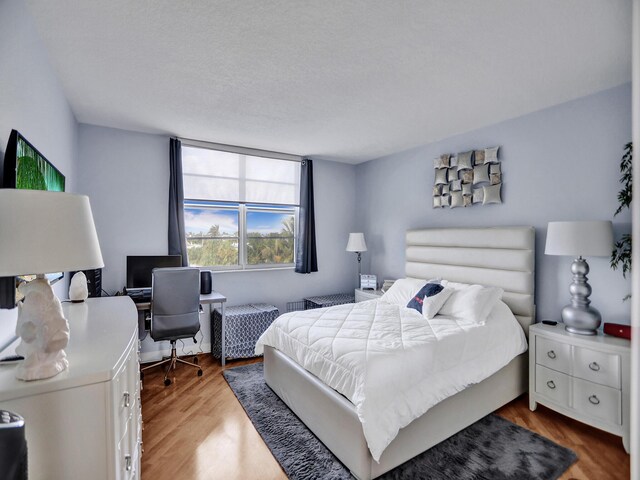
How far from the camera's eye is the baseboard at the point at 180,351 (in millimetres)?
3631

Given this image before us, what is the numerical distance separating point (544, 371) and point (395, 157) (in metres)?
3.07

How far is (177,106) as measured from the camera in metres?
2.88

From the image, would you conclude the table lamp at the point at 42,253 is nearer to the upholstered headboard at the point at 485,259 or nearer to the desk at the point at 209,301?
the desk at the point at 209,301

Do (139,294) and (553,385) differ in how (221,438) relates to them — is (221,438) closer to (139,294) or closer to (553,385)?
(139,294)

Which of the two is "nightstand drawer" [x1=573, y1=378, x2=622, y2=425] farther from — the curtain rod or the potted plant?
the curtain rod

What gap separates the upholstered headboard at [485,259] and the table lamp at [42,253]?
3.25 meters

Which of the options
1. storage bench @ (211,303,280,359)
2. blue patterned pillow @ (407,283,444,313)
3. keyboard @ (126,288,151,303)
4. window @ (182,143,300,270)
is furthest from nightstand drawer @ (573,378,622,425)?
keyboard @ (126,288,151,303)

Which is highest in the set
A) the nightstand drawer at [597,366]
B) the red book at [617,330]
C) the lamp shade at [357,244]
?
the lamp shade at [357,244]

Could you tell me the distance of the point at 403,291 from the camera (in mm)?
3604

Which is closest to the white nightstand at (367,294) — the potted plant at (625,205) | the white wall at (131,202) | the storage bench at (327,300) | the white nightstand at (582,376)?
the storage bench at (327,300)

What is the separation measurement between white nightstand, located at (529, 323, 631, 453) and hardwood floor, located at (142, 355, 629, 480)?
13 cm

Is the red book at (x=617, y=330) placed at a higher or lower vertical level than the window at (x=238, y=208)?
lower

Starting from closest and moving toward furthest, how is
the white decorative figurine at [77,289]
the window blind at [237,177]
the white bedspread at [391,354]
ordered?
the white bedspread at [391,354], the white decorative figurine at [77,289], the window blind at [237,177]

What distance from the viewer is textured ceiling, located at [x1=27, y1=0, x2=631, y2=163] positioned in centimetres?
168
